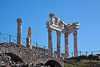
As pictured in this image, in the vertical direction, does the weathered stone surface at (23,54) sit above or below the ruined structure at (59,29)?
below

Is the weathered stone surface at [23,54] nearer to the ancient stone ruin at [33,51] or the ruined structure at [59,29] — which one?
the ancient stone ruin at [33,51]

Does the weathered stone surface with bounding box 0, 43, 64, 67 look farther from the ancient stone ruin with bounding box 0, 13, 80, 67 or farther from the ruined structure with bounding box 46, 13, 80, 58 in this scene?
the ruined structure with bounding box 46, 13, 80, 58

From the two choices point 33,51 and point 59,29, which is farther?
point 59,29

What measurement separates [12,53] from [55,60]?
6137 millimetres

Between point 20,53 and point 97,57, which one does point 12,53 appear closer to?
point 20,53

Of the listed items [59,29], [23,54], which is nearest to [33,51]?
[23,54]

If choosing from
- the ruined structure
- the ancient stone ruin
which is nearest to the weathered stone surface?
the ancient stone ruin

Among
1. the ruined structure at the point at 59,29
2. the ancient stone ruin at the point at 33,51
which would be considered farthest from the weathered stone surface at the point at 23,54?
the ruined structure at the point at 59,29

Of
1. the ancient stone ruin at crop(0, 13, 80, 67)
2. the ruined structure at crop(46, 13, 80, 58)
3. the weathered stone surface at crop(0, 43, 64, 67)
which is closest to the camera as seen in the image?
the ancient stone ruin at crop(0, 13, 80, 67)

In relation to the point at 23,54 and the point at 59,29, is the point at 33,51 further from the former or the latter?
the point at 59,29

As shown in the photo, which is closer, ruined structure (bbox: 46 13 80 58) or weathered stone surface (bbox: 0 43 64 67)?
weathered stone surface (bbox: 0 43 64 67)

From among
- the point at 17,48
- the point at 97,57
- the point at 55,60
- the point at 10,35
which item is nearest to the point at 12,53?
the point at 17,48

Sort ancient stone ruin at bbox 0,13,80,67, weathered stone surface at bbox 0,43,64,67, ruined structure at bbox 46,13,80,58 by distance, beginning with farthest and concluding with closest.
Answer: ruined structure at bbox 46,13,80,58 → weathered stone surface at bbox 0,43,64,67 → ancient stone ruin at bbox 0,13,80,67

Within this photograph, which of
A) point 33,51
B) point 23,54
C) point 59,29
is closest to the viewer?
point 23,54
